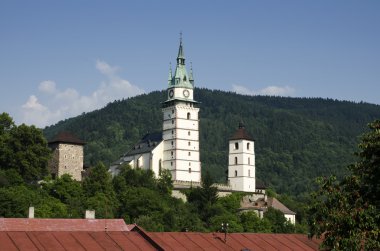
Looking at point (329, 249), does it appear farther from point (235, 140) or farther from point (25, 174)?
point (235, 140)

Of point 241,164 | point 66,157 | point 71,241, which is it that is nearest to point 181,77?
point 241,164

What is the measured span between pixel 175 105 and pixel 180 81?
15.2 feet

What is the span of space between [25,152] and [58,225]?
59524 mm

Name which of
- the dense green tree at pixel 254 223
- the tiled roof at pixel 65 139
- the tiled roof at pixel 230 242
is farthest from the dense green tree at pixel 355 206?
the tiled roof at pixel 65 139

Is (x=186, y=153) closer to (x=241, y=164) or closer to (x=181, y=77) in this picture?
(x=241, y=164)

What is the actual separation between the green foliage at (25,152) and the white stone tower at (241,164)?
117ft

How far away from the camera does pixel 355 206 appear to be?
29422mm

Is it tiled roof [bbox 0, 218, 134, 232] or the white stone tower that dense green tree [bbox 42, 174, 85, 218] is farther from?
tiled roof [bbox 0, 218, 134, 232]

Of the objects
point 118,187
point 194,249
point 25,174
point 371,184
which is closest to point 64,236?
point 194,249

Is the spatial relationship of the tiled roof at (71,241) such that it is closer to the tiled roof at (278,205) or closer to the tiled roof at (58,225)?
the tiled roof at (58,225)

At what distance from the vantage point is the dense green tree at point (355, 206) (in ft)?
93.2

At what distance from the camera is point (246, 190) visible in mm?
125750

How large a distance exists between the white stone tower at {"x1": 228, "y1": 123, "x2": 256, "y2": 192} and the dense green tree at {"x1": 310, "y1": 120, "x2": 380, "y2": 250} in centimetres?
9544

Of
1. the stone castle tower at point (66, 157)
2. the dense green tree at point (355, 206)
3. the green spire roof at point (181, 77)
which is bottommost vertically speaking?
the dense green tree at point (355, 206)
